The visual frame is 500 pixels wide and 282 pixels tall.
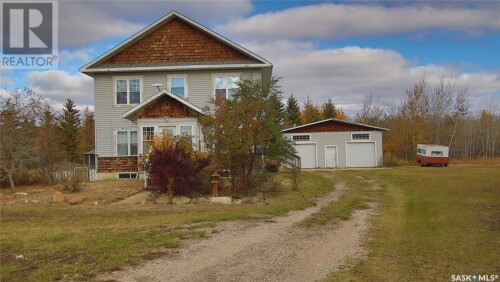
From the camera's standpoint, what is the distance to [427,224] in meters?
11.1

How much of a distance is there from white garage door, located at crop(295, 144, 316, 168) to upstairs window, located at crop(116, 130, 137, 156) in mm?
17923

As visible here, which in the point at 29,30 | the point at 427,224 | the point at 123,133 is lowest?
the point at 427,224

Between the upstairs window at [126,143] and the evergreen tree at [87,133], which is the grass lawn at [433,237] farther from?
the evergreen tree at [87,133]

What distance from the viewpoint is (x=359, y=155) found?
3950 centimetres

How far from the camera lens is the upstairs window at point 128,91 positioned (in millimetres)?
26344

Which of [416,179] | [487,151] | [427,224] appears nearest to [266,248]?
[427,224]

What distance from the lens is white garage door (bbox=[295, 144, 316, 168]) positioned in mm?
40125

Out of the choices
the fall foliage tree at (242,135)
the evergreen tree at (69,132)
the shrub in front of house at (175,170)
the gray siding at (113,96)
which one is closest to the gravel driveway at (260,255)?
the shrub in front of house at (175,170)

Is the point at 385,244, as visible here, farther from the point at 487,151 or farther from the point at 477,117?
the point at 477,117

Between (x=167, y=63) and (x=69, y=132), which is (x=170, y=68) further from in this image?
(x=69, y=132)

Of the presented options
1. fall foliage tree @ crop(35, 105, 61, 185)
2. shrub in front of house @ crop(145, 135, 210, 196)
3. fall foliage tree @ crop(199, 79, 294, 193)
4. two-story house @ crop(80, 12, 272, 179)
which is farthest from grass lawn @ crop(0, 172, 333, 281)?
two-story house @ crop(80, 12, 272, 179)

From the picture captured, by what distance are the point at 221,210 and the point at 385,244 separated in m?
5.69

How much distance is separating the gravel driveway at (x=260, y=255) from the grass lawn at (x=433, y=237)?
0.47 metres

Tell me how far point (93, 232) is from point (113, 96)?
1769 cm
